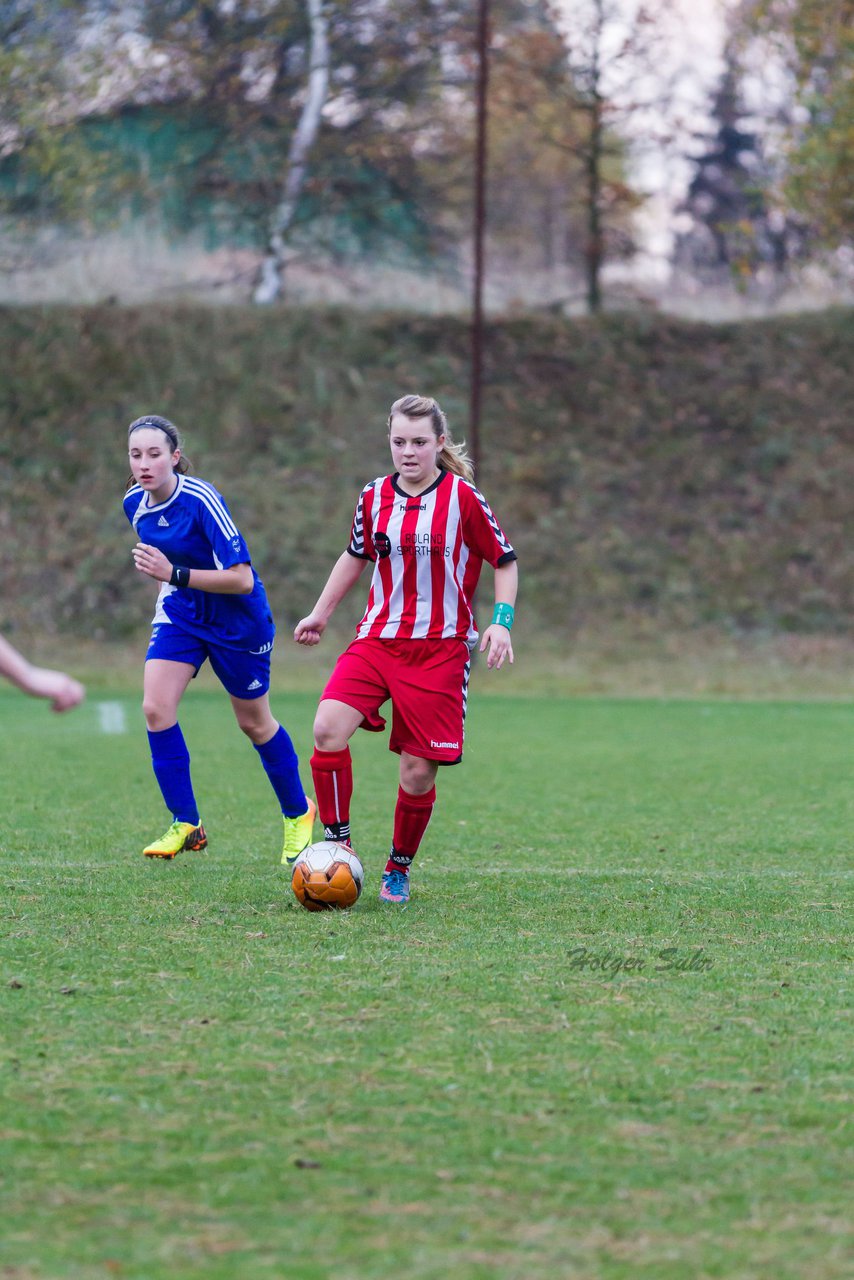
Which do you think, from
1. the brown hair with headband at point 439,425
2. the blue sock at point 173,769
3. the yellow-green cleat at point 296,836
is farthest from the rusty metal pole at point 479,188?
the brown hair with headband at point 439,425

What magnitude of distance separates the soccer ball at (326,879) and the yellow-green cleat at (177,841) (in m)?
1.15

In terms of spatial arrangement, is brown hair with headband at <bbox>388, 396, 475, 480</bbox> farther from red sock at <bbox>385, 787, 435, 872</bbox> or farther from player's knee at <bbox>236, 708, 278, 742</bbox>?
player's knee at <bbox>236, 708, 278, 742</bbox>

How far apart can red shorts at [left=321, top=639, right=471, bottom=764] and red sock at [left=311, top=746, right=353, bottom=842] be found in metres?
0.16

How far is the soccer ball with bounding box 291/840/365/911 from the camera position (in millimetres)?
5078

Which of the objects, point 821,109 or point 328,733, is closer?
point 328,733

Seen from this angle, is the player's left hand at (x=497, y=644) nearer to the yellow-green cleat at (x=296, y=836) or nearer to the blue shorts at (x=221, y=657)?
the blue shorts at (x=221, y=657)

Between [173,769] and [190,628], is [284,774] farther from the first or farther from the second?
[190,628]

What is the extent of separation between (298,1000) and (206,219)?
2519 centimetres

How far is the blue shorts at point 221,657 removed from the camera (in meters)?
6.16

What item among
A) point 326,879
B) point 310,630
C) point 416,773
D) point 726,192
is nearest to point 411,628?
point 310,630

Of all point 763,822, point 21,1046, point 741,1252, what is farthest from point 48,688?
point 763,822

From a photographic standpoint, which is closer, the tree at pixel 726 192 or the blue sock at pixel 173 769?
the blue sock at pixel 173 769

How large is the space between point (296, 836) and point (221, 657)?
31.0 inches

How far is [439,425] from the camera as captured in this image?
5.36 metres
